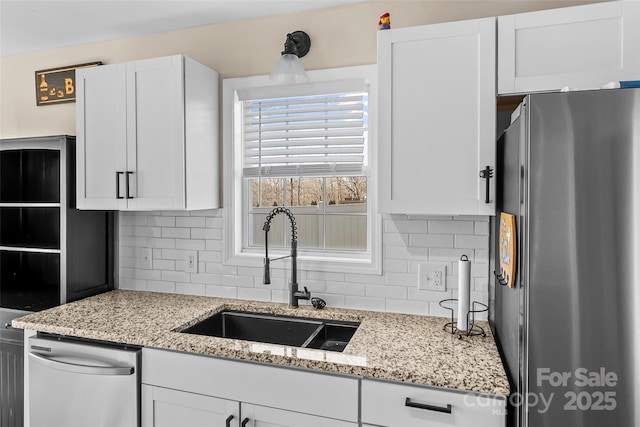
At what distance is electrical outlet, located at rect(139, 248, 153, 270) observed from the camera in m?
2.72

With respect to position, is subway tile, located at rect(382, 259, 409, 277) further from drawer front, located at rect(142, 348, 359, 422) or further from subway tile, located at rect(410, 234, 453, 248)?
drawer front, located at rect(142, 348, 359, 422)

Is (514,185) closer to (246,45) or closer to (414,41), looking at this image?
(414,41)

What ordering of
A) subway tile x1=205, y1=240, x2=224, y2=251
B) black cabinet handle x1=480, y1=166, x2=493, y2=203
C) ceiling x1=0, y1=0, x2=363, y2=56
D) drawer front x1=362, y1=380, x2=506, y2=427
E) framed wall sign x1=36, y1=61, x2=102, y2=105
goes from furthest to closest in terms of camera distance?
framed wall sign x1=36, y1=61, x2=102, y2=105 → subway tile x1=205, y1=240, x2=224, y2=251 → ceiling x1=0, y1=0, x2=363, y2=56 → black cabinet handle x1=480, y1=166, x2=493, y2=203 → drawer front x1=362, y1=380, x2=506, y2=427

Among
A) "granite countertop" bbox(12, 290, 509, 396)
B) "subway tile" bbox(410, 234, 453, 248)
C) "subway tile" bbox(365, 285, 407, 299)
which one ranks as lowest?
"granite countertop" bbox(12, 290, 509, 396)

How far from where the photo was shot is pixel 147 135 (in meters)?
2.30

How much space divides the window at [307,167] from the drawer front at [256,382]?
0.80m

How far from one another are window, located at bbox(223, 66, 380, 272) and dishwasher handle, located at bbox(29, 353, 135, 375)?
2.84 ft

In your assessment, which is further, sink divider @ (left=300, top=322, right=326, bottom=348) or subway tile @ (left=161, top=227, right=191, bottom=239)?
subway tile @ (left=161, top=227, right=191, bottom=239)

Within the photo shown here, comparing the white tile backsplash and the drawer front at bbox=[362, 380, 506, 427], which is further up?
the white tile backsplash

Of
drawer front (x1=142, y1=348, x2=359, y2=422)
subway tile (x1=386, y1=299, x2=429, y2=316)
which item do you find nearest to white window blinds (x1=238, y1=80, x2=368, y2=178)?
subway tile (x1=386, y1=299, x2=429, y2=316)

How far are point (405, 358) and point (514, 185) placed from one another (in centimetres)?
75

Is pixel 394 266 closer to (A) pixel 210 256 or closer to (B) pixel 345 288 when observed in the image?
(B) pixel 345 288

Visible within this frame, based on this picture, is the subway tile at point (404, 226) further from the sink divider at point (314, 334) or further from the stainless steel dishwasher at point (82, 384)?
the stainless steel dishwasher at point (82, 384)

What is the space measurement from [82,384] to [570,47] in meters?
2.56
